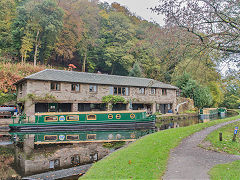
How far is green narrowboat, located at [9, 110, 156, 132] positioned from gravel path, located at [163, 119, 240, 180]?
1041 cm

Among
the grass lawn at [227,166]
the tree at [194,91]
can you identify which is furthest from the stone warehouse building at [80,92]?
the grass lawn at [227,166]

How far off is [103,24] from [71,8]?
847 cm

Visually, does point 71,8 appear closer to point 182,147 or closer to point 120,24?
point 120,24

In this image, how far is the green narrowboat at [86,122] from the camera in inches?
706

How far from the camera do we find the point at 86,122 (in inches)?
749

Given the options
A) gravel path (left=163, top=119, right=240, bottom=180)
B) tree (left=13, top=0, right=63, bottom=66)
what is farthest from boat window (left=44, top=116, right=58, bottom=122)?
tree (left=13, top=0, right=63, bottom=66)

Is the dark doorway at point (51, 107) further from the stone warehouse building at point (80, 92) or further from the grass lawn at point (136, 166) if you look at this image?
the grass lawn at point (136, 166)

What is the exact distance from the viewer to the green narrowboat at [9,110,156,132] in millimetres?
17938

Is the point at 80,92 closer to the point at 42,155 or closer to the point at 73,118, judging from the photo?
the point at 73,118

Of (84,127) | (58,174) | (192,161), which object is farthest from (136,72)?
(58,174)

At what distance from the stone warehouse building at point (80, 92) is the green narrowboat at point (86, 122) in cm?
336

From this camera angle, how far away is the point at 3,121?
63.6ft

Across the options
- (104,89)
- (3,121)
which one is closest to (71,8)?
(104,89)

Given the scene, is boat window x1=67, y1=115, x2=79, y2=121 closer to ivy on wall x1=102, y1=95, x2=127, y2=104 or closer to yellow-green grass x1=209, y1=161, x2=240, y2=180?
ivy on wall x1=102, y1=95, x2=127, y2=104
